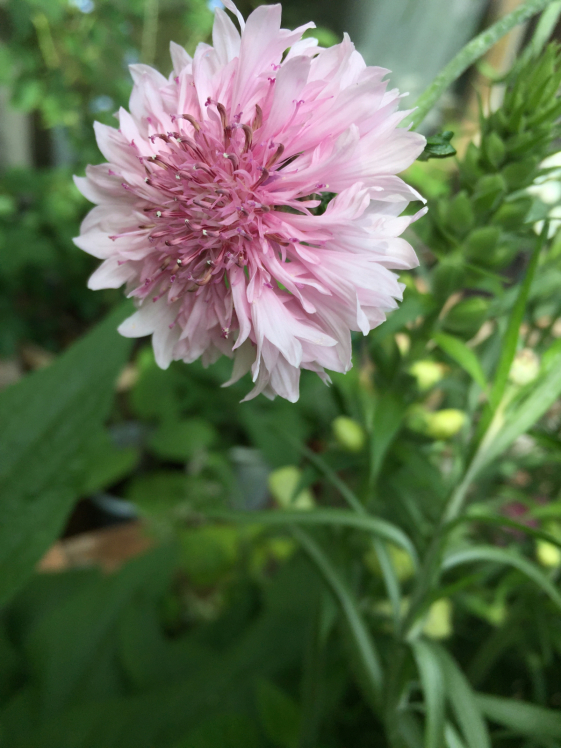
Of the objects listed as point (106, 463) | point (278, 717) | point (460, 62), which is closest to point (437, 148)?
point (460, 62)

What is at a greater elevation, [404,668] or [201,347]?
[201,347]

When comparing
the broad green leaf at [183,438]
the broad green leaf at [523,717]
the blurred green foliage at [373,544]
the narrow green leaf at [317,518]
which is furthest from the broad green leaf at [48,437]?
the broad green leaf at [183,438]

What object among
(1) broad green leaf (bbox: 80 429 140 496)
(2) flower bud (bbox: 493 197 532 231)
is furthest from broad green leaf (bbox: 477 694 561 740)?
(1) broad green leaf (bbox: 80 429 140 496)

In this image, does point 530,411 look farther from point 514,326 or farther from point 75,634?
point 75,634

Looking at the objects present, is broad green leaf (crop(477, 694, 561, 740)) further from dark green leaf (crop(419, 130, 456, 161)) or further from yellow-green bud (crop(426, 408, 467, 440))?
dark green leaf (crop(419, 130, 456, 161))

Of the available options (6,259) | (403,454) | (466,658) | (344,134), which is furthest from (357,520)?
(6,259)

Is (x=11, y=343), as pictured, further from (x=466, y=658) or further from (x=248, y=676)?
(x=466, y=658)
